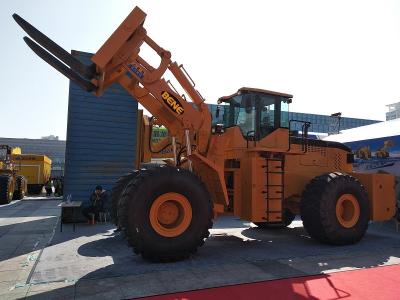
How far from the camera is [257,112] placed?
8.43 meters

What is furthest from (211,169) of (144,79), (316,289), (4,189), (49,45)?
(4,189)

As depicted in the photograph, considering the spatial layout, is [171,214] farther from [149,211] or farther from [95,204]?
[95,204]

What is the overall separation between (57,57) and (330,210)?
244 inches

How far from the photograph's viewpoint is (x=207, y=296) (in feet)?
15.5

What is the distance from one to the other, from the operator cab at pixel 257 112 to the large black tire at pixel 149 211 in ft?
7.75

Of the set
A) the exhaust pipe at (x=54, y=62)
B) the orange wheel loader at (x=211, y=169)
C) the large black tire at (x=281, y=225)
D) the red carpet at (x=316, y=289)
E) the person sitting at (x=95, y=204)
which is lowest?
the red carpet at (x=316, y=289)

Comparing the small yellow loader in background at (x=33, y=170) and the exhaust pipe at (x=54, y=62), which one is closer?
the exhaust pipe at (x=54, y=62)

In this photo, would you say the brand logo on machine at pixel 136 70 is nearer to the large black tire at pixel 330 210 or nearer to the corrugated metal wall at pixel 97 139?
the large black tire at pixel 330 210

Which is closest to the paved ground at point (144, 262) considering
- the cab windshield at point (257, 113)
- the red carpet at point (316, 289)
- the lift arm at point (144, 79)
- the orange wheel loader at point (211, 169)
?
the red carpet at point (316, 289)

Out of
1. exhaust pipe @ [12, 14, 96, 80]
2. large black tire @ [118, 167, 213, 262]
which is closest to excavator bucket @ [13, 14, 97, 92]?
exhaust pipe @ [12, 14, 96, 80]

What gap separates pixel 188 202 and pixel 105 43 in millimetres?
3086

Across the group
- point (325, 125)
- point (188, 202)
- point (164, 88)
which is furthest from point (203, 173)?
point (325, 125)

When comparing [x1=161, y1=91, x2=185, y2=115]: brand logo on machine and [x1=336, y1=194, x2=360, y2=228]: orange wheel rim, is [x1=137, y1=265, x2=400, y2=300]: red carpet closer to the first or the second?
[x1=336, y1=194, x2=360, y2=228]: orange wheel rim

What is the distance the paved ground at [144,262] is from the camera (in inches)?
198
